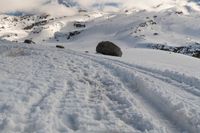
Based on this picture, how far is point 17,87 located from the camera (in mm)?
14211

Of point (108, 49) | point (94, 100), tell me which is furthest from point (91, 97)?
point (108, 49)

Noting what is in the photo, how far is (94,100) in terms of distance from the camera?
1312 cm

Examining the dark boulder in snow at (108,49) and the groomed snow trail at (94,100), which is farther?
the dark boulder in snow at (108,49)

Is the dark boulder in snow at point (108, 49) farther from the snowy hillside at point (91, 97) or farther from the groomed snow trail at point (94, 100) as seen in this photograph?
the groomed snow trail at point (94, 100)

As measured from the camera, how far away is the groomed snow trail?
10414mm

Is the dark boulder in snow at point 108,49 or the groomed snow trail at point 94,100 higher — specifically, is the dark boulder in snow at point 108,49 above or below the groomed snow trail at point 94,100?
below

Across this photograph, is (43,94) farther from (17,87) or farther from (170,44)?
(170,44)

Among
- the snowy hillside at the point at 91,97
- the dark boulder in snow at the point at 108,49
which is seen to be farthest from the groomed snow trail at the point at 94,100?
the dark boulder in snow at the point at 108,49

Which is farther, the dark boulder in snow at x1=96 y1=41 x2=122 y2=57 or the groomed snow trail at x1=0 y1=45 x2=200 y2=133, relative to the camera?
the dark boulder in snow at x1=96 y1=41 x2=122 y2=57

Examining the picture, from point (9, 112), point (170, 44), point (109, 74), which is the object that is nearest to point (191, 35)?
point (170, 44)

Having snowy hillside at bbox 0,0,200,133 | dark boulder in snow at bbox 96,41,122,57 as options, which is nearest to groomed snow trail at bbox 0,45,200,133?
snowy hillside at bbox 0,0,200,133

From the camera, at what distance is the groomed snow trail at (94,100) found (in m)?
10.4

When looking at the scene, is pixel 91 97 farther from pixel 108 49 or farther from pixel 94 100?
pixel 108 49

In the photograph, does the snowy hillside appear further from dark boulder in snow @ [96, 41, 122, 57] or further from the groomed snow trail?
dark boulder in snow @ [96, 41, 122, 57]
